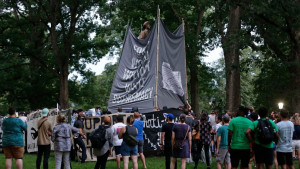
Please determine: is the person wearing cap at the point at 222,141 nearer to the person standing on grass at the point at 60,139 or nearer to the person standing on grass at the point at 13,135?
the person standing on grass at the point at 60,139

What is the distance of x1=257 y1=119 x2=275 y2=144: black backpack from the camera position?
32.4 ft

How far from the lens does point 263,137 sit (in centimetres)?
987

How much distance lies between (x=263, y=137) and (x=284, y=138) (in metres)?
1.43

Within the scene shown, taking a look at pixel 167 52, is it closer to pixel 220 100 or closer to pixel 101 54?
pixel 101 54

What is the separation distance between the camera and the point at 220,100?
→ 5653 cm

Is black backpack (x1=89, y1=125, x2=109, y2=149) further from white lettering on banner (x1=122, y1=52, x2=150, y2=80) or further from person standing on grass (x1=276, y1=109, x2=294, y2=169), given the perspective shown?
white lettering on banner (x1=122, y1=52, x2=150, y2=80)

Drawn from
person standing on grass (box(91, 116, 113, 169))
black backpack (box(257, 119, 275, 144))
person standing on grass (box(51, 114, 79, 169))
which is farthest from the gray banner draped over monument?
black backpack (box(257, 119, 275, 144))

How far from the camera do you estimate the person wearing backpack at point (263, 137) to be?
32.5 ft

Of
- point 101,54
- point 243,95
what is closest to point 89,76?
point 101,54

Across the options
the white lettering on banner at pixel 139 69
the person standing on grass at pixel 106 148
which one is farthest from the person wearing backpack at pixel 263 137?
the white lettering on banner at pixel 139 69

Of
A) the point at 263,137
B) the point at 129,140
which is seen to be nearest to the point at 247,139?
the point at 263,137

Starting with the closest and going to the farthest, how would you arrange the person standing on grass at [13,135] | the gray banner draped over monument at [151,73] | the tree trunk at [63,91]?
1. the person standing on grass at [13,135]
2. the gray banner draped over monument at [151,73]
3. the tree trunk at [63,91]

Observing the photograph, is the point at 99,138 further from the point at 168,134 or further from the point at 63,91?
the point at 63,91

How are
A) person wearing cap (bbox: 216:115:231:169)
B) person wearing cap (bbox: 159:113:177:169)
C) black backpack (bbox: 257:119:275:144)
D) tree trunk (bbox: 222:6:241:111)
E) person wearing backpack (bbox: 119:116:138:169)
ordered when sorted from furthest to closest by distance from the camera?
tree trunk (bbox: 222:6:241:111) → person wearing cap (bbox: 159:113:177:169) → person wearing cap (bbox: 216:115:231:169) → person wearing backpack (bbox: 119:116:138:169) → black backpack (bbox: 257:119:275:144)
